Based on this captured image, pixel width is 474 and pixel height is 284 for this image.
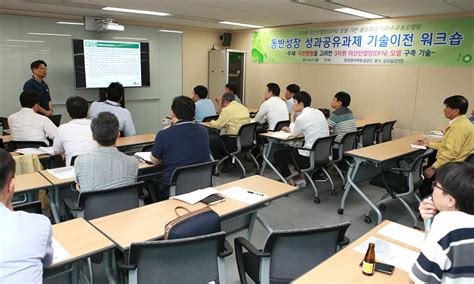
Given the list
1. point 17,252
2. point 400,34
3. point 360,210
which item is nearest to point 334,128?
point 360,210

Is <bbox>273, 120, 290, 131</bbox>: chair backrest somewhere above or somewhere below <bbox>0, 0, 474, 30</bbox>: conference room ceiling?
below

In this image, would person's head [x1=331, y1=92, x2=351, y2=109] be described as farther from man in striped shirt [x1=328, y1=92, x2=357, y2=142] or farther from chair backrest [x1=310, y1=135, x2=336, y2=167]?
chair backrest [x1=310, y1=135, x2=336, y2=167]

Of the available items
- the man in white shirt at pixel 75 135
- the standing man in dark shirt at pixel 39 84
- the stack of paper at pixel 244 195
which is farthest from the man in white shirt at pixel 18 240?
the standing man in dark shirt at pixel 39 84

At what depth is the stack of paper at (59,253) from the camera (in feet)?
5.23

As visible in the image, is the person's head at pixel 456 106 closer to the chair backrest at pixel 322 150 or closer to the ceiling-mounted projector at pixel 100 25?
the chair backrest at pixel 322 150

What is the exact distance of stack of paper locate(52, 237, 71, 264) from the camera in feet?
5.23

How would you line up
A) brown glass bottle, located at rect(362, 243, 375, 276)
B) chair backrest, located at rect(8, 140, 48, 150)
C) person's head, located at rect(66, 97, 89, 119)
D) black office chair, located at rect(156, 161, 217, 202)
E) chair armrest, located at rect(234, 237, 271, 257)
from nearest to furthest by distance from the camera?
brown glass bottle, located at rect(362, 243, 375, 276)
chair armrest, located at rect(234, 237, 271, 257)
black office chair, located at rect(156, 161, 217, 202)
person's head, located at rect(66, 97, 89, 119)
chair backrest, located at rect(8, 140, 48, 150)

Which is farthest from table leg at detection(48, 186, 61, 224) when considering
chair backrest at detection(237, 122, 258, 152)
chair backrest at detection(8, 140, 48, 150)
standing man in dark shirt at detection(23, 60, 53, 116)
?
standing man in dark shirt at detection(23, 60, 53, 116)

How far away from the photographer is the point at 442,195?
146cm

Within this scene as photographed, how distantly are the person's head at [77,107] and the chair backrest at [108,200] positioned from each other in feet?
4.25

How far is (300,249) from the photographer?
5.98 ft

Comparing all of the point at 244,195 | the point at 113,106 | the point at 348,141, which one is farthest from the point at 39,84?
the point at 348,141

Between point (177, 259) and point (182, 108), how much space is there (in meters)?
1.63

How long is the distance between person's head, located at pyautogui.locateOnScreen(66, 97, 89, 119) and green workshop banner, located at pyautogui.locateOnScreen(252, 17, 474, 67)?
5.16 m
